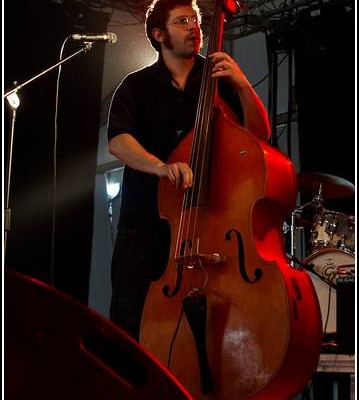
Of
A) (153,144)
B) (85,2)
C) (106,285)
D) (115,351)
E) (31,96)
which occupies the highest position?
(85,2)

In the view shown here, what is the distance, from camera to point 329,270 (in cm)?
389

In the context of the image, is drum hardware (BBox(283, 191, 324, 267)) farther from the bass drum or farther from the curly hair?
the curly hair

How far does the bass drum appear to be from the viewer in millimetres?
3740

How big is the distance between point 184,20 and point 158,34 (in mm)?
113

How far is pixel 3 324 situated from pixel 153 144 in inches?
64.1

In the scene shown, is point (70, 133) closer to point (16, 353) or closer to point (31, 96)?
point (31, 96)

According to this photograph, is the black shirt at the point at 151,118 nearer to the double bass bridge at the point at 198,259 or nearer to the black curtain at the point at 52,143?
Answer: the double bass bridge at the point at 198,259

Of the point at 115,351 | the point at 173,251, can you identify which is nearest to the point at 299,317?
Answer: the point at 173,251

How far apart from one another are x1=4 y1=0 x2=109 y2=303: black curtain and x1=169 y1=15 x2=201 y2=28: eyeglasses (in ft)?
9.43

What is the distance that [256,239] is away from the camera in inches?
75.8

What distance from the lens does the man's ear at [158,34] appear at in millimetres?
2367

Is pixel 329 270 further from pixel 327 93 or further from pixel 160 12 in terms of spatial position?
pixel 160 12

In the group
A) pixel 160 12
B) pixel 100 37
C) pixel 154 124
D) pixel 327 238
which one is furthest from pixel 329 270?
pixel 160 12

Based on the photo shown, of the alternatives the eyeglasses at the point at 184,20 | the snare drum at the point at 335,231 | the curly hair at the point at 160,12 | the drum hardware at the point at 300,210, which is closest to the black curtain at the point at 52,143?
the drum hardware at the point at 300,210
